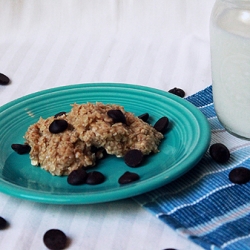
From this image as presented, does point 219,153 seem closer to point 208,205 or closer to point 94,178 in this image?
point 208,205

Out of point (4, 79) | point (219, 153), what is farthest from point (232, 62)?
point (4, 79)

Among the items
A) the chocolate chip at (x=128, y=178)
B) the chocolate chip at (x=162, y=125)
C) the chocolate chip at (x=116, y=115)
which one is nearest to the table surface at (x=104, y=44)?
the chocolate chip at (x=162, y=125)

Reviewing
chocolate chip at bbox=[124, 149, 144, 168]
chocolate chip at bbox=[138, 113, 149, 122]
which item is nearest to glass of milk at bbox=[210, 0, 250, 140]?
chocolate chip at bbox=[138, 113, 149, 122]

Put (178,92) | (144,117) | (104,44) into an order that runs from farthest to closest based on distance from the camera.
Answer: (104,44)
(178,92)
(144,117)

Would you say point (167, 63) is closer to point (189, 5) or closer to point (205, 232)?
point (189, 5)

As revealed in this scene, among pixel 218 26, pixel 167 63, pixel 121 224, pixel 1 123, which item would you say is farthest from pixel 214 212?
pixel 167 63

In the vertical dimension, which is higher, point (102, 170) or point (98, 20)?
point (102, 170)

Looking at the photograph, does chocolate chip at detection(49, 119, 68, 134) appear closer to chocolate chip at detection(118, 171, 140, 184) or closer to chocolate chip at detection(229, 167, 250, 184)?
chocolate chip at detection(118, 171, 140, 184)
